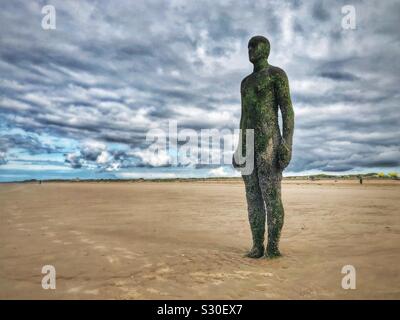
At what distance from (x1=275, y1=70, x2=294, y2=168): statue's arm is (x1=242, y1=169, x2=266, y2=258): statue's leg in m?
0.67

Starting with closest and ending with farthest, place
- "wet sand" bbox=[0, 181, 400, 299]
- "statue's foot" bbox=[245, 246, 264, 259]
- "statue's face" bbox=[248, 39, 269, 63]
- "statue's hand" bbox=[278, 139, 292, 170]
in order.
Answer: "wet sand" bbox=[0, 181, 400, 299] < "statue's hand" bbox=[278, 139, 292, 170] < "statue's foot" bbox=[245, 246, 264, 259] < "statue's face" bbox=[248, 39, 269, 63]

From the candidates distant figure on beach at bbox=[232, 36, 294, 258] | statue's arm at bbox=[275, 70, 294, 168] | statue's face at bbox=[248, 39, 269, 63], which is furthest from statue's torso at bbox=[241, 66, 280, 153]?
statue's face at bbox=[248, 39, 269, 63]

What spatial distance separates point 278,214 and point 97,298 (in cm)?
327

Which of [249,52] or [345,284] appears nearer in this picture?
[345,284]

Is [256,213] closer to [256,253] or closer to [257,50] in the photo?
[256,253]

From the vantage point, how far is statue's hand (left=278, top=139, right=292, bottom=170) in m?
5.65

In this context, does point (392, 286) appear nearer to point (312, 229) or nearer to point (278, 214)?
point (278, 214)

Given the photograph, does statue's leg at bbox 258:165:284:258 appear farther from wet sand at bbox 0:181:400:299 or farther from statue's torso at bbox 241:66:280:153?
wet sand at bbox 0:181:400:299

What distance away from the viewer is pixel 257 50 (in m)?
6.17

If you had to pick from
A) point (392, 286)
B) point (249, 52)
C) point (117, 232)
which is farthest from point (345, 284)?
point (117, 232)

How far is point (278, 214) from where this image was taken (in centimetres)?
584

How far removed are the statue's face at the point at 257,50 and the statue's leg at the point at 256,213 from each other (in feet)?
6.95

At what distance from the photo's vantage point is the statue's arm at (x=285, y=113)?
5.68 m

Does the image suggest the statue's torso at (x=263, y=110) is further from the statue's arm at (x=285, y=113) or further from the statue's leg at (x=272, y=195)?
the statue's leg at (x=272, y=195)
